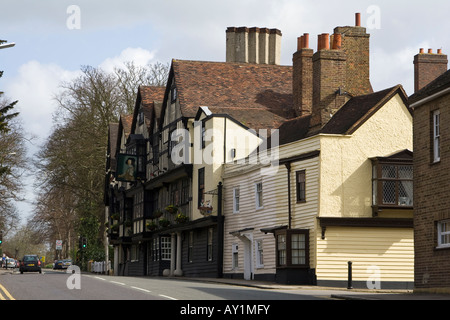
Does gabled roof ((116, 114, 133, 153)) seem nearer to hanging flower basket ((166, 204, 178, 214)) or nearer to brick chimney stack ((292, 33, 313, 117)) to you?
hanging flower basket ((166, 204, 178, 214))

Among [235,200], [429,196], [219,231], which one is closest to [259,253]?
[235,200]

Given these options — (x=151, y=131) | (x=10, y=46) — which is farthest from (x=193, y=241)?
(x=10, y=46)

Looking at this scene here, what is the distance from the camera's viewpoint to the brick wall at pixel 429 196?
1095 inches

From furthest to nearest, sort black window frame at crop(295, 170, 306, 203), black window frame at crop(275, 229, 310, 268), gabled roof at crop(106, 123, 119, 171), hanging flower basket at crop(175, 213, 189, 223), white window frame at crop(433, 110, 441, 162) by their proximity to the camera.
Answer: gabled roof at crop(106, 123, 119, 171) → hanging flower basket at crop(175, 213, 189, 223) → black window frame at crop(295, 170, 306, 203) → black window frame at crop(275, 229, 310, 268) → white window frame at crop(433, 110, 441, 162)

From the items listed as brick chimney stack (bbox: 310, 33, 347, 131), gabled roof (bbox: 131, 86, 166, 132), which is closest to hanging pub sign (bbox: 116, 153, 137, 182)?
gabled roof (bbox: 131, 86, 166, 132)

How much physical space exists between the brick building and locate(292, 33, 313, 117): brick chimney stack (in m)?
17.7

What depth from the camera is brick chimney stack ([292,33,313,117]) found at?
4722cm

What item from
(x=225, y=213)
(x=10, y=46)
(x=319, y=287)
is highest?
(x=10, y=46)

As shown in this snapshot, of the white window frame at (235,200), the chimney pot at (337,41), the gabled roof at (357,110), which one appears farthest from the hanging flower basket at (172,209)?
the chimney pot at (337,41)

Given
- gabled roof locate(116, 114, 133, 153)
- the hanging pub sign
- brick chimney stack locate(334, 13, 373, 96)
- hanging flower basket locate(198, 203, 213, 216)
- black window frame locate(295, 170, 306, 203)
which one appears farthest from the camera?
gabled roof locate(116, 114, 133, 153)
